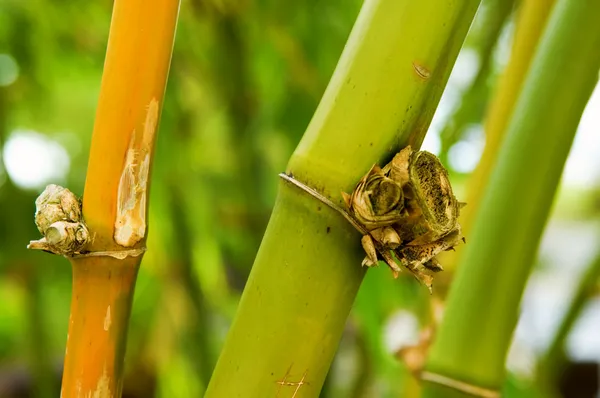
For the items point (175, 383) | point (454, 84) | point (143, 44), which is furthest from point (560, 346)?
point (143, 44)

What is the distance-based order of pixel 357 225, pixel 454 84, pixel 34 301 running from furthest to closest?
pixel 454 84, pixel 34 301, pixel 357 225

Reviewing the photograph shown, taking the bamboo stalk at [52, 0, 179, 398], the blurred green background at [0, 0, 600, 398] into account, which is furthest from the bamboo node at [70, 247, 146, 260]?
the blurred green background at [0, 0, 600, 398]

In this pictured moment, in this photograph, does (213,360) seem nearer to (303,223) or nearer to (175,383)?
(175,383)

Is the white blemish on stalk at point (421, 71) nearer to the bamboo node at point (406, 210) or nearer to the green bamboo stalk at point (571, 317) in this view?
the bamboo node at point (406, 210)

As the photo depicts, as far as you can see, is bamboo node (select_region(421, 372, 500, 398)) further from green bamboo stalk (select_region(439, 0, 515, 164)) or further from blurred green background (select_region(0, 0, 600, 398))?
green bamboo stalk (select_region(439, 0, 515, 164))

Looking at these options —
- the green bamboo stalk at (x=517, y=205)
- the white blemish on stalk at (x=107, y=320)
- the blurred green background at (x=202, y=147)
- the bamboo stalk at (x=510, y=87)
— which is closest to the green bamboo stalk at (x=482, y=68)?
the blurred green background at (x=202, y=147)
